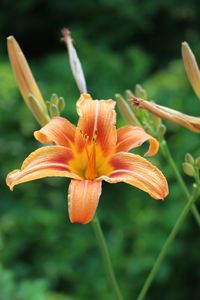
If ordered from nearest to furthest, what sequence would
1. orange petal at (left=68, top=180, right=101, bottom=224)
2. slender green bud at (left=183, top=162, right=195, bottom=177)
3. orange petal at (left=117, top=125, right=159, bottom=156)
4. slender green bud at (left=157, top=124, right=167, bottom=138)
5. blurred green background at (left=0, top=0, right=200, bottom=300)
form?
orange petal at (left=68, top=180, right=101, bottom=224) → orange petal at (left=117, top=125, right=159, bottom=156) → slender green bud at (left=183, top=162, right=195, bottom=177) → slender green bud at (left=157, top=124, right=167, bottom=138) → blurred green background at (left=0, top=0, right=200, bottom=300)

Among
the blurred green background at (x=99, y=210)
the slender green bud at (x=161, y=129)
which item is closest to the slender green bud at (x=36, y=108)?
the slender green bud at (x=161, y=129)

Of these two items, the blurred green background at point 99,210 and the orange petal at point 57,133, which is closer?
the orange petal at point 57,133

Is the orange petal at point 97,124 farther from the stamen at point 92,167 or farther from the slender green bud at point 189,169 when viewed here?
the slender green bud at point 189,169

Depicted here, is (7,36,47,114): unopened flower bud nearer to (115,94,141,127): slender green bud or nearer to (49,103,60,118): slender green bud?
(49,103,60,118): slender green bud

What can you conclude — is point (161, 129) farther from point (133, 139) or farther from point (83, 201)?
point (83, 201)

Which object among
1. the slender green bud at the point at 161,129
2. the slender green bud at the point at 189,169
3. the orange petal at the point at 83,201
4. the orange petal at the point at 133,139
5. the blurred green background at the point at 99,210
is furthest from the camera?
the blurred green background at the point at 99,210

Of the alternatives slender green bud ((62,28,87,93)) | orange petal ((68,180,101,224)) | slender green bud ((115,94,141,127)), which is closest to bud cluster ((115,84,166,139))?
slender green bud ((115,94,141,127))

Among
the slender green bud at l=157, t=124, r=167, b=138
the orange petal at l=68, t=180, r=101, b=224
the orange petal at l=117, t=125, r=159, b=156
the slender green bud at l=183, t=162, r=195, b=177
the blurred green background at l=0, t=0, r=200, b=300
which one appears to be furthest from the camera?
the blurred green background at l=0, t=0, r=200, b=300

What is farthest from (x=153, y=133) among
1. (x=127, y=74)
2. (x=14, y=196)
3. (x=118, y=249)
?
(x=127, y=74)

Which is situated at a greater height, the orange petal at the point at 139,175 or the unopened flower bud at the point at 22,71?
the unopened flower bud at the point at 22,71
